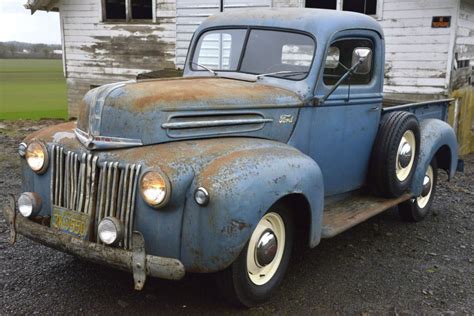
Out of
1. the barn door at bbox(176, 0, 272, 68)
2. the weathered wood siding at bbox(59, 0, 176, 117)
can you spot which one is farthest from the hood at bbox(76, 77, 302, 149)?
the weathered wood siding at bbox(59, 0, 176, 117)

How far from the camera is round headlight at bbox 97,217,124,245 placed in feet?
9.59

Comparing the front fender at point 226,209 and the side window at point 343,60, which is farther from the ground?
the side window at point 343,60

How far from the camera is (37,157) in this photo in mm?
3453

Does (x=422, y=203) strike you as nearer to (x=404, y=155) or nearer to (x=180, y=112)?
(x=404, y=155)

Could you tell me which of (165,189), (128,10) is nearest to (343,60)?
(165,189)

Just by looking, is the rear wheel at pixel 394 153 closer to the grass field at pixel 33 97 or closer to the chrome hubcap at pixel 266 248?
the chrome hubcap at pixel 266 248

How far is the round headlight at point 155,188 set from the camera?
283 centimetres

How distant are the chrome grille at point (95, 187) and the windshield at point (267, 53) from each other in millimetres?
1577

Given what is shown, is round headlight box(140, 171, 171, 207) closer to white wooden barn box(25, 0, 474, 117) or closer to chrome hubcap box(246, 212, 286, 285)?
chrome hubcap box(246, 212, 286, 285)

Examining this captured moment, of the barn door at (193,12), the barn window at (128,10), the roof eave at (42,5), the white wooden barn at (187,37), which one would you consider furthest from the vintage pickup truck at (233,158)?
the roof eave at (42,5)

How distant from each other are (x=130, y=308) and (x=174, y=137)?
3.81 ft

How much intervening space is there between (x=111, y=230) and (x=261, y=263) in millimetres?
1005

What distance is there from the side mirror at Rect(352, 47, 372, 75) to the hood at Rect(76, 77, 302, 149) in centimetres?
66

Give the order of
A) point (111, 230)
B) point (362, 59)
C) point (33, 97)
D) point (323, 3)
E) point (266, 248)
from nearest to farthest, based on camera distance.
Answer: point (111, 230)
point (266, 248)
point (362, 59)
point (323, 3)
point (33, 97)
